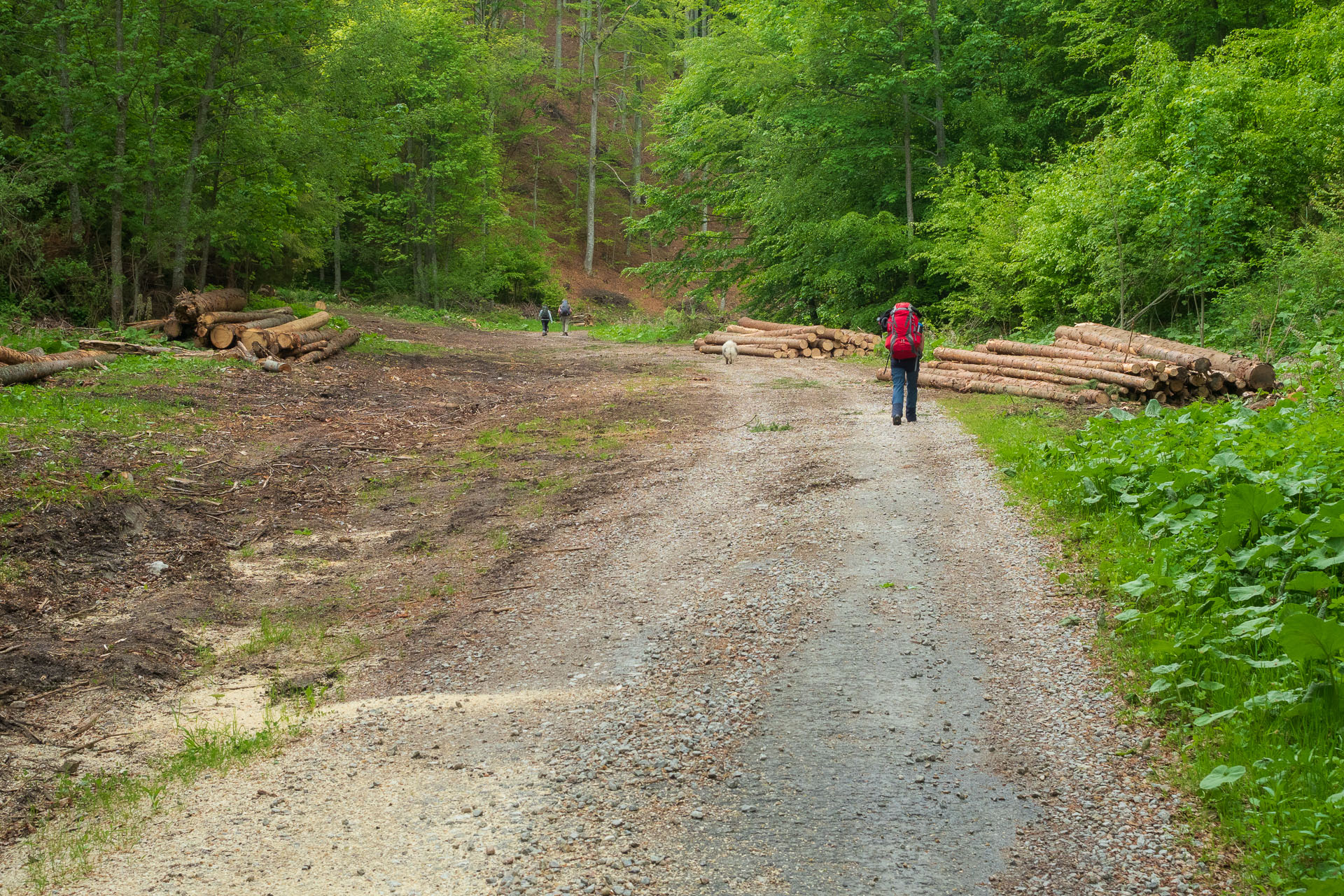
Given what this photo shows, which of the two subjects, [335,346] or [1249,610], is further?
[335,346]

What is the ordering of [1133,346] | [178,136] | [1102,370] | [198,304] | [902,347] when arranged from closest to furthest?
1. [902,347]
2. [1102,370]
3. [1133,346]
4. [198,304]
5. [178,136]

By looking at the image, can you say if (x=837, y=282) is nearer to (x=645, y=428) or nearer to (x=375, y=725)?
(x=645, y=428)

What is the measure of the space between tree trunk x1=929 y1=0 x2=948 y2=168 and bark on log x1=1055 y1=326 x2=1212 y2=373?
31.8ft

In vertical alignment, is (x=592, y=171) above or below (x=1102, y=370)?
above

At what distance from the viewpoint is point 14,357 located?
13656mm

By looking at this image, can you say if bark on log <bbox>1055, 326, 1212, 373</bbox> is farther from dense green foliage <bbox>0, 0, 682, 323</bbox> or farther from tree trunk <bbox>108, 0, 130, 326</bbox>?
tree trunk <bbox>108, 0, 130, 326</bbox>

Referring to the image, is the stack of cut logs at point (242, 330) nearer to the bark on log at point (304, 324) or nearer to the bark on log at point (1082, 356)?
the bark on log at point (304, 324)

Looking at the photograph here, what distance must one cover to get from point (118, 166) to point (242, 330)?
3.93m

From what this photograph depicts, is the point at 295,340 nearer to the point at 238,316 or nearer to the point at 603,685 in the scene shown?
the point at 238,316

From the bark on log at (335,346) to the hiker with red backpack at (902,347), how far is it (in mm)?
12052

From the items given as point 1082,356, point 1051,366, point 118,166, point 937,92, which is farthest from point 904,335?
point 118,166

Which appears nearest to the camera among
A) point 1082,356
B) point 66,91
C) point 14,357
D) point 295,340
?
point 14,357

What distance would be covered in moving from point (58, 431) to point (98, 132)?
1119cm

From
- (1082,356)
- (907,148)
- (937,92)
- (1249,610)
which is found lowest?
(1249,610)
